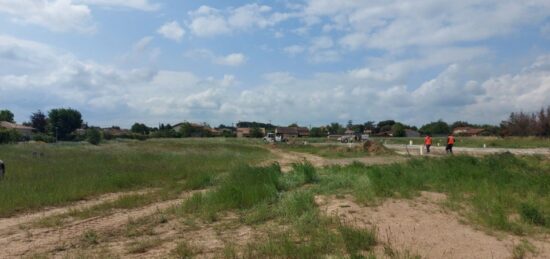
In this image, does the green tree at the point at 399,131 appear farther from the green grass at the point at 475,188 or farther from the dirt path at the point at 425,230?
the dirt path at the point at 425,230

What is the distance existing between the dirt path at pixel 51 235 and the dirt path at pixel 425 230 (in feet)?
15.4

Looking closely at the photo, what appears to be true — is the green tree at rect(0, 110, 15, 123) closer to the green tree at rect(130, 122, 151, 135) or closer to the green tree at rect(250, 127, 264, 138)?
the green tree at rect(130, 122, 151, 135)

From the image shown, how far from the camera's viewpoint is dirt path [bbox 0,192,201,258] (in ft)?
26.6

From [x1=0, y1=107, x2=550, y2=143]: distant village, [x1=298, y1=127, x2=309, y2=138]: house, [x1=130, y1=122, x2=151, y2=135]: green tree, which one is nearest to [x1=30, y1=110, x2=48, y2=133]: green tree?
[x1=0, y1=107, x2=550, y2=143]: distant village

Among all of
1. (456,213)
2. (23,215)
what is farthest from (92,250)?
Result: (456,213)

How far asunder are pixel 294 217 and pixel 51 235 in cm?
476

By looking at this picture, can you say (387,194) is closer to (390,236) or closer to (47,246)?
(390,236)

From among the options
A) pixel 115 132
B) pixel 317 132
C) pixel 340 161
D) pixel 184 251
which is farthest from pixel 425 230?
pixel 317 132

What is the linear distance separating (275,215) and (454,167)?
930 cm

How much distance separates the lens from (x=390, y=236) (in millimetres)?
8547

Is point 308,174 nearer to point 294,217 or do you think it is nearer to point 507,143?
point 294,217

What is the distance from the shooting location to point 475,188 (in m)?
13.2

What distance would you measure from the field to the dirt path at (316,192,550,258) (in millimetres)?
22

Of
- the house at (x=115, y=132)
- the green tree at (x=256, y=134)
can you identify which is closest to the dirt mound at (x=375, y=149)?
the house at (x=115, y=132)
